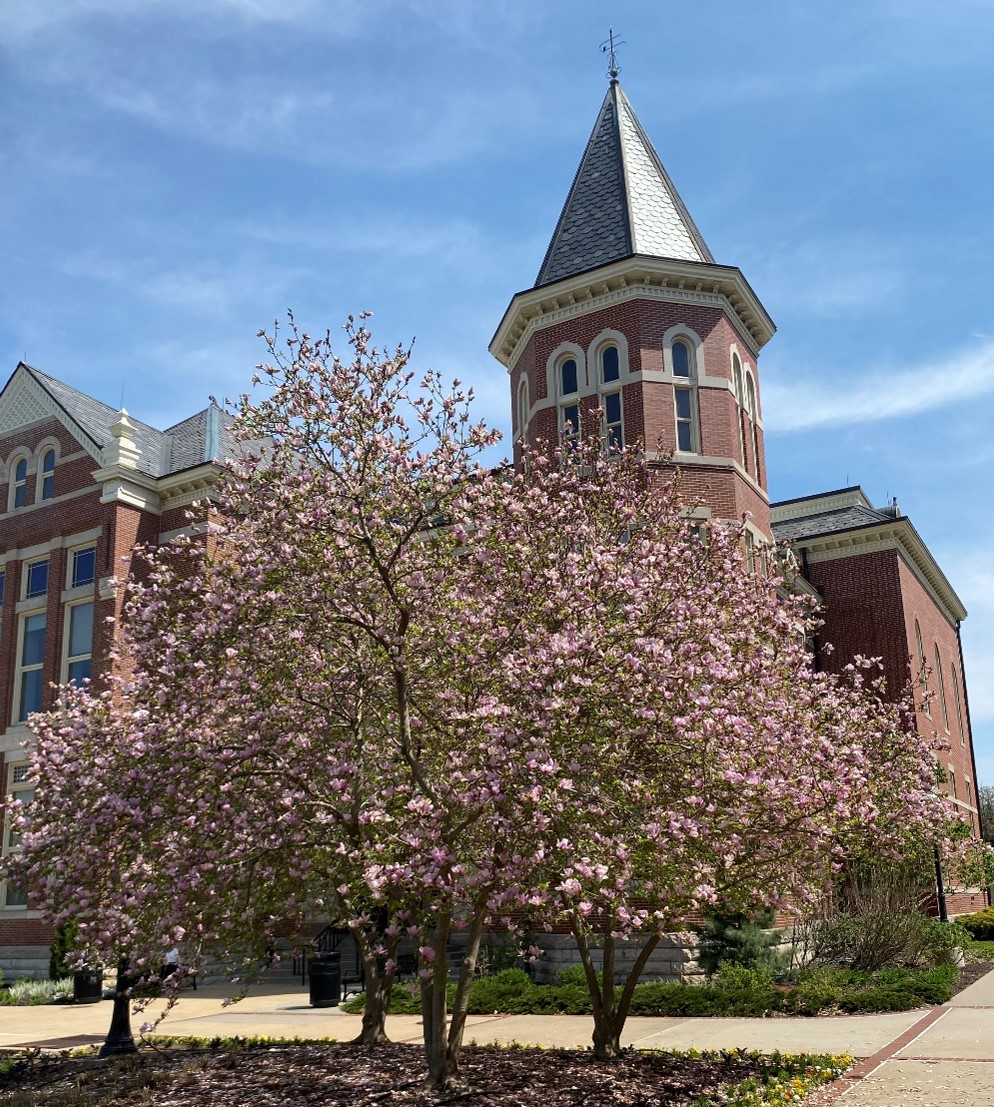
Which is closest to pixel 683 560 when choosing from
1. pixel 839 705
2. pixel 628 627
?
pixel 628 627

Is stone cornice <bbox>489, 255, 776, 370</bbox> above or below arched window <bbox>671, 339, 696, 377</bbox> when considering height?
above

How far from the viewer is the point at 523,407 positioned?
25.8 metres

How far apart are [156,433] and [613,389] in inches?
589

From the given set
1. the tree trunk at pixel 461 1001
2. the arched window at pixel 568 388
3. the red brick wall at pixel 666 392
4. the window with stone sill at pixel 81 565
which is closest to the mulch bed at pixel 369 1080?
the tree trunk at pixel 461 1001

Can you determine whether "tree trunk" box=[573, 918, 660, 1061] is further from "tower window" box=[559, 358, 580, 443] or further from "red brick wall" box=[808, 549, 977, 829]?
"red brick wall" box=[808, 549, 977, 829]

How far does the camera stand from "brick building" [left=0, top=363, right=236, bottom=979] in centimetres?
2694

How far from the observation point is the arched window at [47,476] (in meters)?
29.4

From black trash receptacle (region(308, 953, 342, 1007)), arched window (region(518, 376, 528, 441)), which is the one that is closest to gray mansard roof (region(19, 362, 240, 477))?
arched window (region(518, 376, 528, 441))

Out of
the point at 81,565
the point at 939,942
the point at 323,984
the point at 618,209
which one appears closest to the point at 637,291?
the point at 618,209

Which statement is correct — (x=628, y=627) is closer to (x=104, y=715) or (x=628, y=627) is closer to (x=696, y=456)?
(x=104, y=715)

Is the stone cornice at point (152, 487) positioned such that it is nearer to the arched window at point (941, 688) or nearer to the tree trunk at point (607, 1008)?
the tree trunk at point (607, 1008)

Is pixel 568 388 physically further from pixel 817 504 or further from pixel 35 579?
pixel 817 504

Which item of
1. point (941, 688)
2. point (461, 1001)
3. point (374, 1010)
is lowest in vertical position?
point (374, 1010)

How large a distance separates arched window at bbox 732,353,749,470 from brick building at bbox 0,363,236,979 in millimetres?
12210
